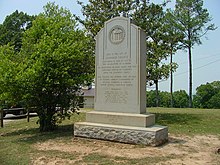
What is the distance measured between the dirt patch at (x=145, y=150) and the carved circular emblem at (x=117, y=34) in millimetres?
3230

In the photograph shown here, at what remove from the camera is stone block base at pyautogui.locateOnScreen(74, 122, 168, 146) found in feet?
23.5

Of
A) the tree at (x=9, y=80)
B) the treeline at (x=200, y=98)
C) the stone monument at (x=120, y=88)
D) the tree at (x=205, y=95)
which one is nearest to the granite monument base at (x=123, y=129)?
the stone monument at (x=120, y=88)

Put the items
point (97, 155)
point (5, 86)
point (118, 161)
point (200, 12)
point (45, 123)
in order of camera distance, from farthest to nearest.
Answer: point (200, 12) → point (45, 123) → point (5, 86) → point (97, 155) → point (118, 161)

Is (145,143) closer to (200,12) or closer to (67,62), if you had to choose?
(67,62)

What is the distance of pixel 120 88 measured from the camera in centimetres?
829

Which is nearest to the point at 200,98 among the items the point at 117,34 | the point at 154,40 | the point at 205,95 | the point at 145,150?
the point at 205,95

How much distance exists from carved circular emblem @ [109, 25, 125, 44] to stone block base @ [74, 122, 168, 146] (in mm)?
2725

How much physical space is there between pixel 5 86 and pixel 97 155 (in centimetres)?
437

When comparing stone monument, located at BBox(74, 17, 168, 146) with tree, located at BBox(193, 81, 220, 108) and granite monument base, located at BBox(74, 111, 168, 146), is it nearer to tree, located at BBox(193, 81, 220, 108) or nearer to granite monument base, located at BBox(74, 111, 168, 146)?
granite monument base, located at BBox(74, 111, 168, 146)

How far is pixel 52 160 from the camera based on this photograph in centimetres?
582

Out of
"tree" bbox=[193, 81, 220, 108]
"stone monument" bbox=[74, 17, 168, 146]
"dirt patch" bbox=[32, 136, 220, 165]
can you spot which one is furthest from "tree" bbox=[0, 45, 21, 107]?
"tree" bbox=[193, 81, 220, 108]

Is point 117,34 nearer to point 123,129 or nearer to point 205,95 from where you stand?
point 123,129

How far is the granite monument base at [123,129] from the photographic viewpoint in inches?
284

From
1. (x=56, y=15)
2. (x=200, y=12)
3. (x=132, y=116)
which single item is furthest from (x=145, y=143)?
(x=200, y=12)
